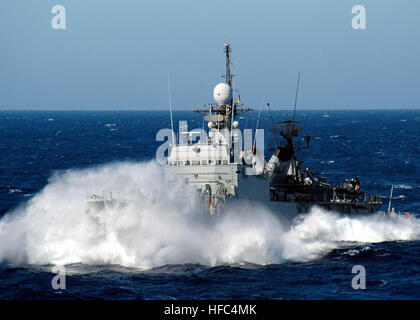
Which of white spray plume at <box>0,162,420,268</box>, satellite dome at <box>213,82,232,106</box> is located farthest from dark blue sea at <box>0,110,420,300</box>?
satellite dome at <box>213,82,232,106</box>

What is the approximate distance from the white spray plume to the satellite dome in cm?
746

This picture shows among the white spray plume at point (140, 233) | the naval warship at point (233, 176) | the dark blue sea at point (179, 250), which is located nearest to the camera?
the dark blue sea at point (179, 250)

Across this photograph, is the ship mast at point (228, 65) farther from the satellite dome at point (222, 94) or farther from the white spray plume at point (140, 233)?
the white spray plume at point (140, 233)

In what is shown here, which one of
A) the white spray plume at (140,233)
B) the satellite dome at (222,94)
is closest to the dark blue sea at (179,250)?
the white spray plume at (140,233)

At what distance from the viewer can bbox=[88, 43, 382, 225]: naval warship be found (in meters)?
35.6

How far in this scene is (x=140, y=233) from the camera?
32375 millimetres

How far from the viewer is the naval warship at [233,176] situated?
35591 mm

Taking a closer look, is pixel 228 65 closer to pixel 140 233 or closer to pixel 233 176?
pixel 233 176

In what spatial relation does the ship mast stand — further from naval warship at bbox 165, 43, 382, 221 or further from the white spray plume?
the white spray plume

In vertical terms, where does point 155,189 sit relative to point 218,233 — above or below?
above

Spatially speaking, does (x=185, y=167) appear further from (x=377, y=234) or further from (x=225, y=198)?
(x=377, y=234)

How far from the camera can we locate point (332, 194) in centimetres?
4416

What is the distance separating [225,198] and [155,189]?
4538 millimetres
